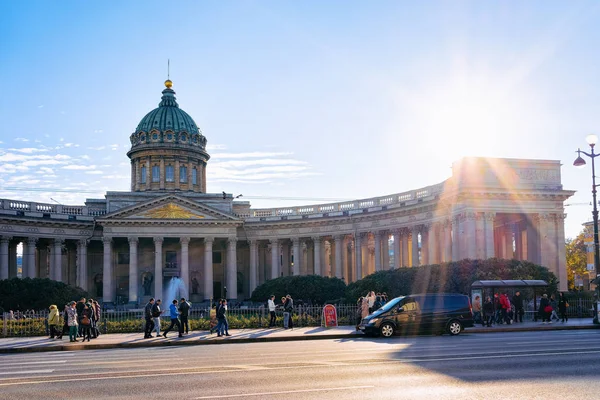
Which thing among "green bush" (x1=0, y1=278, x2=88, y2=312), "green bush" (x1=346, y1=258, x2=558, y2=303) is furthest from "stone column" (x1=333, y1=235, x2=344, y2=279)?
"green bush" (x1=0, y1=278, x2=88, y2=312)

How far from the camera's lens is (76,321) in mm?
34812

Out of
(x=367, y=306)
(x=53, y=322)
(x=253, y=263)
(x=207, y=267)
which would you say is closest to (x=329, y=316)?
(x=367, y=306)

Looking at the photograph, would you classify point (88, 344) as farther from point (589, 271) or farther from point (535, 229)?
point (589, 271)

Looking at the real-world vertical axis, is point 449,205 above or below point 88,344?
above

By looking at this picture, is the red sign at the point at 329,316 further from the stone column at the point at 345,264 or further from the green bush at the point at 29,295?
the stone column at the point at 345,264

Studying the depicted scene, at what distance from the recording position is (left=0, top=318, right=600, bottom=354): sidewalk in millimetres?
31891

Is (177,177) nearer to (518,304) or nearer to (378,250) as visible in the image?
(378,250)

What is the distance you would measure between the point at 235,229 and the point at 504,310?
48034mm

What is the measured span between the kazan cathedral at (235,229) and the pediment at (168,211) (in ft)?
0.40

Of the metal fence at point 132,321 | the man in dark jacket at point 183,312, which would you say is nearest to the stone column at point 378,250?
the metal fence at point 132,321

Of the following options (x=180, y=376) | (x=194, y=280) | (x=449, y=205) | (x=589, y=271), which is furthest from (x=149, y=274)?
(x=589, y=271)

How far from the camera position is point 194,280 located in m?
90.9

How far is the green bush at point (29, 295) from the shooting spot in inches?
2371

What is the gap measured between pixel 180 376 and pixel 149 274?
71.6 m
